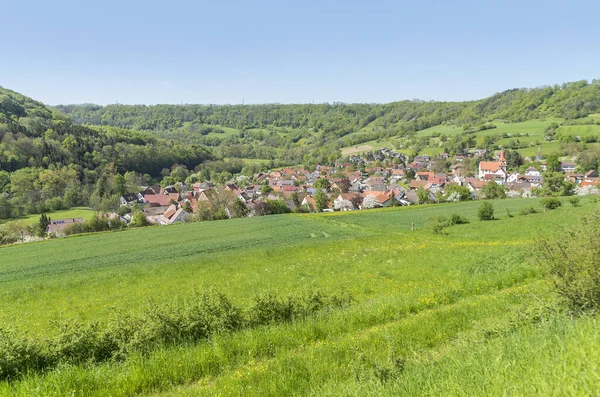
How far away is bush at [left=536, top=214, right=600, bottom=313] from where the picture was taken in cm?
580

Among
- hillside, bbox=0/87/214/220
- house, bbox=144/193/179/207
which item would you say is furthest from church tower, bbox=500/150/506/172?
hillside, bbox=0/87/214/220

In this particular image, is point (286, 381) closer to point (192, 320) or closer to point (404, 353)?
point (404, 353)

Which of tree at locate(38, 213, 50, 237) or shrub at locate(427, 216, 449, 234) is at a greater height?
shrub at locate(427, 216, 449, 234)

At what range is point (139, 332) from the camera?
776 cm

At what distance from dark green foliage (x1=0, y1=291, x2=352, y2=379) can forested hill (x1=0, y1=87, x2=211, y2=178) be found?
138977 mm

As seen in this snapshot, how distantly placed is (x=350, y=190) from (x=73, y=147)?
372 feet

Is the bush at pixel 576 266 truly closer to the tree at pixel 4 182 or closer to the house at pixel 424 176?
the house at pixel 424 176

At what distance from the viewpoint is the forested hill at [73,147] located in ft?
398

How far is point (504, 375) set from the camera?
3166 millimetres

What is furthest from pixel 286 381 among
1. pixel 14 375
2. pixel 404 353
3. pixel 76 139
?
pixel 76 139

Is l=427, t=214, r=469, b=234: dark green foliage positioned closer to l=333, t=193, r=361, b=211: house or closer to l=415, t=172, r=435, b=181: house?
l=333, t=193, r=361, b=211: house

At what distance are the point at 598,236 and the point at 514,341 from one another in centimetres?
463

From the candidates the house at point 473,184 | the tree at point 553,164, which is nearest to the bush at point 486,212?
the house at point 473,184

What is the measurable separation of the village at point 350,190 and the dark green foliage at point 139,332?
212 ft
